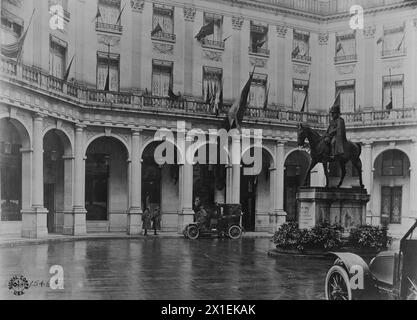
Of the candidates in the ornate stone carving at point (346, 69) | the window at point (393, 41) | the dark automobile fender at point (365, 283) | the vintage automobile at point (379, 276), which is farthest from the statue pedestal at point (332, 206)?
the ornate stone carving at point (346, 69)

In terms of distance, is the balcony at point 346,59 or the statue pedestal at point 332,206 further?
the balcony at point 346,59

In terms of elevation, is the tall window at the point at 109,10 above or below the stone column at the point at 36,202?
above

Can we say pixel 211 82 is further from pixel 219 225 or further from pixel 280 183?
pixel 219 225

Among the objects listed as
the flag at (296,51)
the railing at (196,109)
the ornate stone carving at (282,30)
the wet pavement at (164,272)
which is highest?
the ornate stone carving at (282,30)

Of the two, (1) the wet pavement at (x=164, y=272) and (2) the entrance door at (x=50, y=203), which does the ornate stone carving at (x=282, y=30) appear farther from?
(2) the entrance door at (x=50, y=203)

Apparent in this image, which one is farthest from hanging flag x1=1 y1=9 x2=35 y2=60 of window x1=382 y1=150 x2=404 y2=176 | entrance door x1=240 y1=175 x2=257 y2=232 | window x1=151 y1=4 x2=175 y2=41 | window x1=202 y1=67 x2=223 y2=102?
window x1=382 y1=150 x2=404 y2=176

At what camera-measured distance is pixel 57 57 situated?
27.0m

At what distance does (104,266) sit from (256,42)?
20.6 meters

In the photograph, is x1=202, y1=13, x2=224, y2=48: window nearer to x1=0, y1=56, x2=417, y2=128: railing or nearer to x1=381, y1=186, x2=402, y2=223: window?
x1=0, y1=56, x2=417, y2=128: railing

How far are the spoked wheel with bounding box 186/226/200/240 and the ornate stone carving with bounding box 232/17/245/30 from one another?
11841 mm

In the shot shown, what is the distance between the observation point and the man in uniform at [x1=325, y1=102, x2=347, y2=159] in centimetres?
1988

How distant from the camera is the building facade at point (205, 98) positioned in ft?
94.4

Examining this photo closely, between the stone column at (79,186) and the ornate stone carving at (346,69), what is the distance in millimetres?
14065
